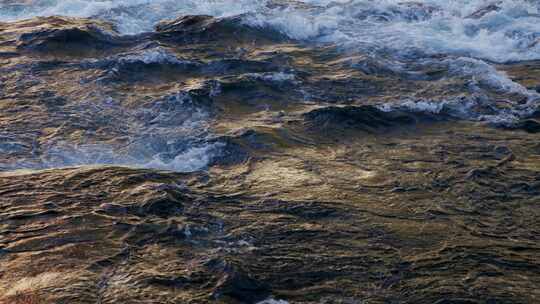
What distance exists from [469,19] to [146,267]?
8.71 metres

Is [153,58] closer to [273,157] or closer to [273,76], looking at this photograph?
[273,76]

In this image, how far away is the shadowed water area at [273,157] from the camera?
5195mm

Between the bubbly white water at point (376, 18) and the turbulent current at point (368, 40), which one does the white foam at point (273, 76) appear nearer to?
the turbulent current at point (368, 40)

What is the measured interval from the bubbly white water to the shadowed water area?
2.2 inches

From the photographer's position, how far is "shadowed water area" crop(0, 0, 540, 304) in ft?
17.0

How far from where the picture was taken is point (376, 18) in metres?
12.4

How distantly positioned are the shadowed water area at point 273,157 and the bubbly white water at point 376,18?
0.06 m

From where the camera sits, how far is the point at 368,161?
720 cm

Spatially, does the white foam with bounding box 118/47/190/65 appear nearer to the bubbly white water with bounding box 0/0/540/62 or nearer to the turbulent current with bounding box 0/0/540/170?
the turbulent current with bounding box 0/0/540/170

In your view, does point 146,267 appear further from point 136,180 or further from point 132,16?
point 132,16

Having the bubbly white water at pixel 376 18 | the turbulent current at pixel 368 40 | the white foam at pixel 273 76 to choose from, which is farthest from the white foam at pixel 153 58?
the bubbly white water at pixel 376 18

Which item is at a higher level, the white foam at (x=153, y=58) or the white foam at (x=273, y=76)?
the white foam at (x=273, y=76)

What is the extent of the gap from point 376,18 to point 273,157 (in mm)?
5902

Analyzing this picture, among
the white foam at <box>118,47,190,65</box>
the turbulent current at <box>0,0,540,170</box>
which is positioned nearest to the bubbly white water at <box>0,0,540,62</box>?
the turbulent current at <box>0,0,540,170</box>
